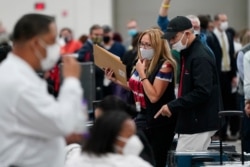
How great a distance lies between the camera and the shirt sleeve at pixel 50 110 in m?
3.88

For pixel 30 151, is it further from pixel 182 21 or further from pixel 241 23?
pixel 241 23

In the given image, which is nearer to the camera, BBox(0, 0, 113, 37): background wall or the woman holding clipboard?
the woman holding clipboard

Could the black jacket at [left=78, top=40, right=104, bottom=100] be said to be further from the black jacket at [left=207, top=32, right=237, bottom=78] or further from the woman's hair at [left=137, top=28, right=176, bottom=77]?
the woman's hair at [left=137, top=28, right=176, bottom=77]

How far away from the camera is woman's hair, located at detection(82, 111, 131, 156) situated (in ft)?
13.4

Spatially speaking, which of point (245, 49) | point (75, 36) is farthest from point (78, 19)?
point (245, 49)

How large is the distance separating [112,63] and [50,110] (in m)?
3.37

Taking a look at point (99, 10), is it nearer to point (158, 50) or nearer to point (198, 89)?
point (158, 50)

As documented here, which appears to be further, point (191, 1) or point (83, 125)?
point (191, 1)

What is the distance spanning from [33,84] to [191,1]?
50.7ft

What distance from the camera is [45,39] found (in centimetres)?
410

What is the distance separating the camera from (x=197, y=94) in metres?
6.60

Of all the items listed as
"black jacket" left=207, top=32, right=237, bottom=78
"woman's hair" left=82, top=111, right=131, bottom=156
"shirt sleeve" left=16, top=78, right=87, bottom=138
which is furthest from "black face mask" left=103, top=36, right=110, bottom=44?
"shirt sleeve" left=16, top=78, right=87, bottom=138

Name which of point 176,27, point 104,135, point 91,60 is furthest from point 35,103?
point 91,60

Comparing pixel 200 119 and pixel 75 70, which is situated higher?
pixel 75 70
